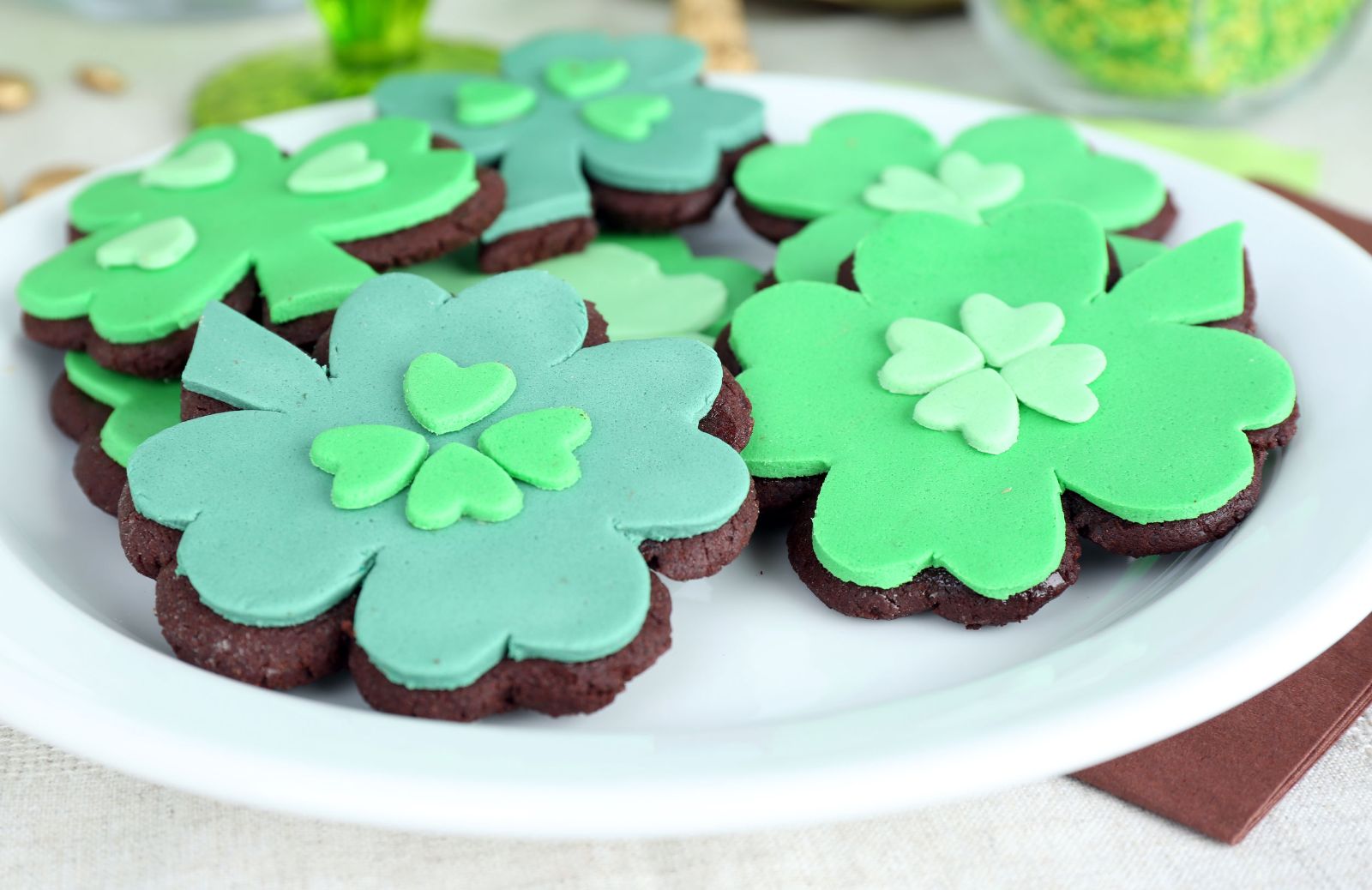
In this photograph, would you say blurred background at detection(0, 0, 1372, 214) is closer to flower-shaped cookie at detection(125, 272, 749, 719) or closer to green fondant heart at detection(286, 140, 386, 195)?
green fondant heart at detection(286, 140, 386, 195)

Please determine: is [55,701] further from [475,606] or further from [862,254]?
[862,254]

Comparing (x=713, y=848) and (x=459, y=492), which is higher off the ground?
(x=459, y=492)

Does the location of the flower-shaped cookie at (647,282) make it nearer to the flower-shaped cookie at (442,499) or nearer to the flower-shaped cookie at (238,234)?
the flower-shaped cookie at (238,234)

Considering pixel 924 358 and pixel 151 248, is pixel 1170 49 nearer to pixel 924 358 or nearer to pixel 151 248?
pixel 924 358

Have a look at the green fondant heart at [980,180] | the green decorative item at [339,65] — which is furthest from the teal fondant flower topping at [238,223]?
the green decorative item at [339,65]

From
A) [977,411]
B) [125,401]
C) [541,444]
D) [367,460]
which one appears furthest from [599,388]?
[125,401]

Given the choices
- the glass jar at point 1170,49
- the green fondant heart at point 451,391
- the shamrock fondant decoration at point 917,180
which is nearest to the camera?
the green fondant heart at point 451,391
